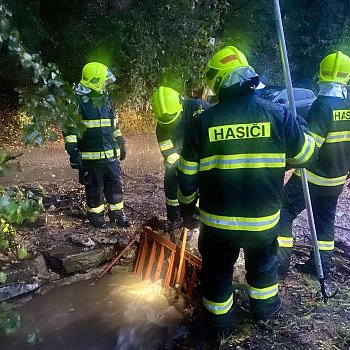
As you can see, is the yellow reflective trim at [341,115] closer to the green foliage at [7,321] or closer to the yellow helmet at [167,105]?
the yellow helmet at [167,105]

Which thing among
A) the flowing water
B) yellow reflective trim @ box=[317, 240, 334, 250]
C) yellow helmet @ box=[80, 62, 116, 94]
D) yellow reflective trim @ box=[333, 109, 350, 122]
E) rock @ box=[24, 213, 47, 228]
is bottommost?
the flowing water

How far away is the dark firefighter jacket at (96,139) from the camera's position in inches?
200

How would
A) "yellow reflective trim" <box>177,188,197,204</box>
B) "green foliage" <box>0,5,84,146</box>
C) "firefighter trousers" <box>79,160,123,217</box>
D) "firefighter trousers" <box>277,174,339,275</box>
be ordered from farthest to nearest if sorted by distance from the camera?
"firefighter trousers" <box>79,160,123,217</box> → "firefighter trousers" <box>277,174,339,275</box> → "yellow reflective trim" <box>177,188,197,204</box> → "green foliage" <box>0,5,84,146</box>

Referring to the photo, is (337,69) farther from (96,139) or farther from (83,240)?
(83,240)

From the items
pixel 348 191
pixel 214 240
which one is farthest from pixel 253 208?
pixel 348 191

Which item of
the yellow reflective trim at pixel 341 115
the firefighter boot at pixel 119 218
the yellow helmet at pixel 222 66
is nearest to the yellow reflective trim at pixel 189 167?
the yellow helmet at pixel 222 66

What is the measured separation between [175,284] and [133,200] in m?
2.26

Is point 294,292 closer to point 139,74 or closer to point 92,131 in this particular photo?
point 92,131

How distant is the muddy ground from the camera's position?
3598 millimetres

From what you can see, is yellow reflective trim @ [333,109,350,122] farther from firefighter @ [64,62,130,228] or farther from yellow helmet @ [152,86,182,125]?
firefighter @ [64,62,130,228]

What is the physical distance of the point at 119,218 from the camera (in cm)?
557

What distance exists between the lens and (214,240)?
3.34 meters

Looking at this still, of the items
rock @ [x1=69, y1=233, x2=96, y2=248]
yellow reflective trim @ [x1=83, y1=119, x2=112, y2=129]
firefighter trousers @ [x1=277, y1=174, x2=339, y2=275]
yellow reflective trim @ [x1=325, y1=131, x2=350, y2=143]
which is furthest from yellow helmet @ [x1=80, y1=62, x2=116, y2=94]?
yellow reflective trim @ [x1=325, y1=131, x2=350, y2=143]

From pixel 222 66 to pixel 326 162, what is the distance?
1682 mm
